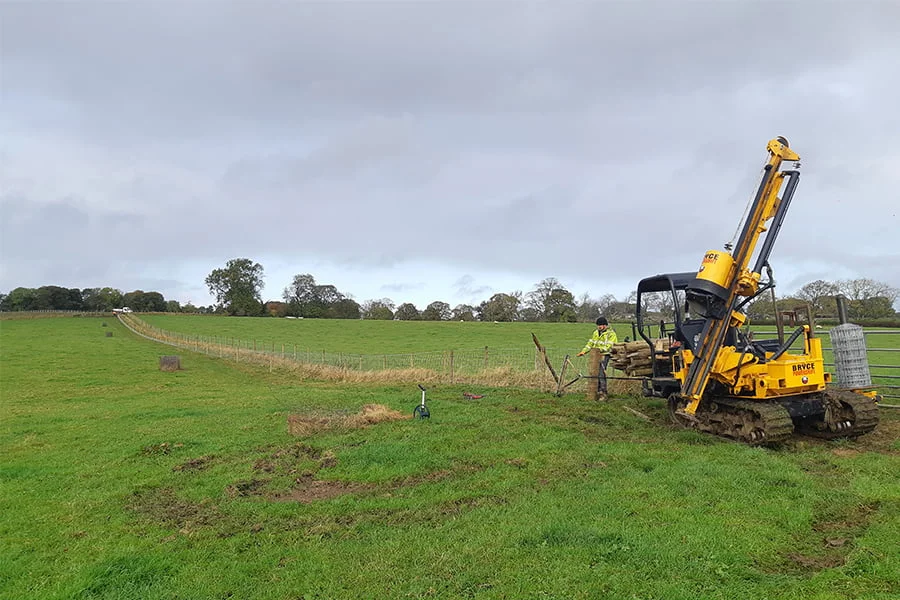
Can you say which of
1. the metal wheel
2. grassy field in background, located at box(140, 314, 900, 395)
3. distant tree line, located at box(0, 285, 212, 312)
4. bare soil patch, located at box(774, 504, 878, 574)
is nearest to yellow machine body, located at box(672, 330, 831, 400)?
the metal wheel

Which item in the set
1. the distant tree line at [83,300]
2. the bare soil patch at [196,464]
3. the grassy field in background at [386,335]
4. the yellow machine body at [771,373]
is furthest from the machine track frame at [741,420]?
the distant tree line at [83,300]

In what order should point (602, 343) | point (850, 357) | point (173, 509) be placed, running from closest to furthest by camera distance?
point (173, 509) < point (850, 357) < point (602, 343)

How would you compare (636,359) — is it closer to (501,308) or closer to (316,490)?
(316,490)

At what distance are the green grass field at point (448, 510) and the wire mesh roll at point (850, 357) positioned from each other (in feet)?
3.08

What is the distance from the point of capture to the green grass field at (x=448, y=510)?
179 inches

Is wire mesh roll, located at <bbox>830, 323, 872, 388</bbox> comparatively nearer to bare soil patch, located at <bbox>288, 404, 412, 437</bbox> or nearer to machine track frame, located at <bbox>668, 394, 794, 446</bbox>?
machine track frame, located at <bbox>668, 394, 794, 446</bbox>

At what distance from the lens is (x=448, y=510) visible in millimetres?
6332

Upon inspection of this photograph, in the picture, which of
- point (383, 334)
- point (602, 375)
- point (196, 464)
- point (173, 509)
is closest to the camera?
point (173, 509)

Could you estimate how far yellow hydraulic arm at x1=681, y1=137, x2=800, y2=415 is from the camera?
28.7ft

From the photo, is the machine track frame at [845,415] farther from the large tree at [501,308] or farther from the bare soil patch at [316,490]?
the large tree at [501,308]

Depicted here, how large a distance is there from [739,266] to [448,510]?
610cm

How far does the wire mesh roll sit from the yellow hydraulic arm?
8.36ft

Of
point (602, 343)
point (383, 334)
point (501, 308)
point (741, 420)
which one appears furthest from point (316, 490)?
point (501, 308)

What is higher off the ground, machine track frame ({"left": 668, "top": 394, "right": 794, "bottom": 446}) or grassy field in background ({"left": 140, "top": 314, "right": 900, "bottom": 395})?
grassy field in background ({"left": 140, "top": 314, "right": 900, "bottom": 395})
